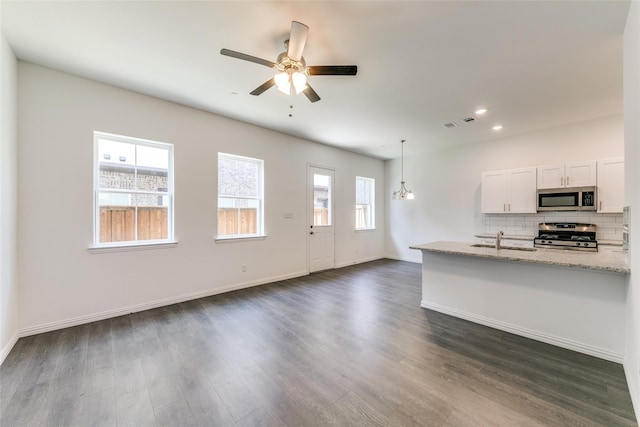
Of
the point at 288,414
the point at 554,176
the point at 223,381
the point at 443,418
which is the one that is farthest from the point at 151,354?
the point at 554,176

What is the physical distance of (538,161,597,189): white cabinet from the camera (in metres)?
4.18

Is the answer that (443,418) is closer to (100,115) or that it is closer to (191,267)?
(191,267)

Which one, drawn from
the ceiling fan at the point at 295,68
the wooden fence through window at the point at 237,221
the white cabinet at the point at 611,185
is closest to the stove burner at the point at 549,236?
the white cabinet at the point at 611,185

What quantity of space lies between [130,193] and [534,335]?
206 inches

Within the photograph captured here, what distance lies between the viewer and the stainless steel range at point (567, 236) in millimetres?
4102

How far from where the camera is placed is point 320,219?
5.96 metres

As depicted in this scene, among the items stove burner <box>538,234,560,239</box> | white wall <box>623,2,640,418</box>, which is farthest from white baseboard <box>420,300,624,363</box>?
stove burner <box>538,234,560,239</box>

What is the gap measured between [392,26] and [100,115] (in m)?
3.58

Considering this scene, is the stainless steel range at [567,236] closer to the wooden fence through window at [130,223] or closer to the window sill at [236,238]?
the window sill at [236,238]

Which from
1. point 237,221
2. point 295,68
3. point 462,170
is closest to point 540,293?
point 295,68

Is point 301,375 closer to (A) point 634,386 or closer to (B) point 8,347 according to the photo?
(A) point 634,386

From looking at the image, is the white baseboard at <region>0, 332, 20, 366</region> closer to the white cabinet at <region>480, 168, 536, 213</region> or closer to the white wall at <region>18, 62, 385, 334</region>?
the white wall at <region>18, 62, 385, 334</region>

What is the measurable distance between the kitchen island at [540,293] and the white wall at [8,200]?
180 inches

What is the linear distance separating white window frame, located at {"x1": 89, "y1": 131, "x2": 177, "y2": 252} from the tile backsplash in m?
6.18
